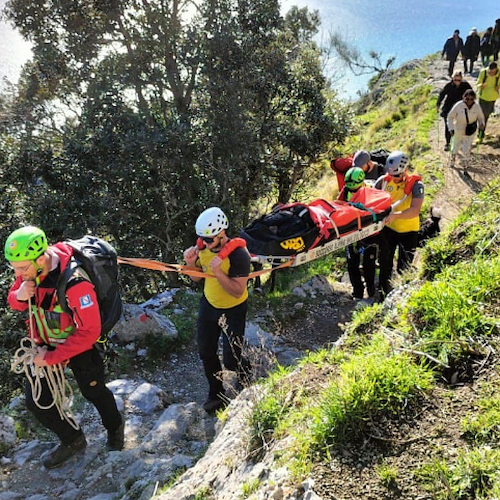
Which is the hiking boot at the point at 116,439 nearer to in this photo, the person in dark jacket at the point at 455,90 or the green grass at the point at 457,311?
the green grass at the point at 457,311

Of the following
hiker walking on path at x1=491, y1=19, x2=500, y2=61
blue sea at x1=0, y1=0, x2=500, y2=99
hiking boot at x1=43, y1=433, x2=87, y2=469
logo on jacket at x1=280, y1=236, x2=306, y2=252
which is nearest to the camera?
hiking boot at x1=43, y1=433, x2=87, y2=469

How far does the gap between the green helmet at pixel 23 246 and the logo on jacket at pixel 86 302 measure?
20.3 inches

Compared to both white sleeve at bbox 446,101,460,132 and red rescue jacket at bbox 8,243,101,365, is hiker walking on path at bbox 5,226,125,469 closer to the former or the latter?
red rescue jacket at bbox 8,243,101,365

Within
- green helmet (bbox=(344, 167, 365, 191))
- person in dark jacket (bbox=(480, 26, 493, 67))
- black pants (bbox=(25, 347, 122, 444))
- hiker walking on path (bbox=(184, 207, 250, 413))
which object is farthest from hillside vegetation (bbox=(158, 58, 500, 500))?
person in dark jacket (bbox=(480, 26, 493, 67))

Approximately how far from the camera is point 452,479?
2.23 metres

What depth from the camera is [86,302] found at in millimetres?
3820

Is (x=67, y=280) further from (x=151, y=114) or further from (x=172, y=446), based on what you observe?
(x=151, y=114)

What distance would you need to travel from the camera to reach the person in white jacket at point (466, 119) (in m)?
10.0

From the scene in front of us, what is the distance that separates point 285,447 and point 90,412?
3642 mm

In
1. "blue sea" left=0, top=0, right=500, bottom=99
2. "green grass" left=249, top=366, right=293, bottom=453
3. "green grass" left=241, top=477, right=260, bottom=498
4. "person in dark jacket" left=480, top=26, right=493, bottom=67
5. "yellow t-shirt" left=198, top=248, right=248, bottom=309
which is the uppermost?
"blue sea" left=0, top=0, right=500, bottom=99

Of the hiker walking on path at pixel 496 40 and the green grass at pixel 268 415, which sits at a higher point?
the hiker walking on path at pixel 496 40

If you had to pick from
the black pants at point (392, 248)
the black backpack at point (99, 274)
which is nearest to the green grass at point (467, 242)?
the black pants at point (392, 248)

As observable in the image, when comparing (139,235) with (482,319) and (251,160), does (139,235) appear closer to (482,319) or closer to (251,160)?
(251,160)

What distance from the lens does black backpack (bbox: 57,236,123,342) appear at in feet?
12.7
